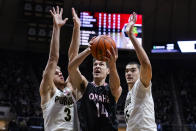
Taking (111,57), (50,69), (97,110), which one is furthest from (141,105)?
(50,69)

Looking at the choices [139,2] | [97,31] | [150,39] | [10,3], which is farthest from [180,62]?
[10,3]

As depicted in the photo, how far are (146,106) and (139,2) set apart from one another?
40.2 ft

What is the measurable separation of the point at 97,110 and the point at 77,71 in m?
0.48

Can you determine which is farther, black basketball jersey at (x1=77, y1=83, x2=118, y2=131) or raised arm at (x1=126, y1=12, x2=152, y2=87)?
raised arm at (x1=126, y1=12, x2=152, y2=87)

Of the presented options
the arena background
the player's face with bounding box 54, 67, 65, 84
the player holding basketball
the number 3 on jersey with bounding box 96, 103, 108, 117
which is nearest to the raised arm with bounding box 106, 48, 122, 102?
the number 3 on jersey with bounding box 96, 103, 108, 117

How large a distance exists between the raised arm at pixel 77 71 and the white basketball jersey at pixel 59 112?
0.44m

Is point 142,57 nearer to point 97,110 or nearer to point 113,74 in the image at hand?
point 113,74

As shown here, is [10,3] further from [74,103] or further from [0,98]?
[74,103]

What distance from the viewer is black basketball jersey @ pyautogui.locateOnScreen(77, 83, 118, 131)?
3.29 meters

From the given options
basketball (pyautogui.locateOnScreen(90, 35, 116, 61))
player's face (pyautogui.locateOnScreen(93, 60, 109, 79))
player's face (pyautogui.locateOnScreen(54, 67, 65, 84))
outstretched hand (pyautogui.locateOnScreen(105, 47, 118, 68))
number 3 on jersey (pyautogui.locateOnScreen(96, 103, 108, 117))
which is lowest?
number 3 on jersey (pyautogui.locateOnScreen(96, 103, 108, 117))

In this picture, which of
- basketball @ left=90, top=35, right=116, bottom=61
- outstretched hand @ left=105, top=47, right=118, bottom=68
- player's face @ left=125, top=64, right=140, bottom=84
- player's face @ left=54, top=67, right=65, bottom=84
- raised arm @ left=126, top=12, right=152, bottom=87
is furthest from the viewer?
player's face @ left=54, top=67, right=65, bottom=84

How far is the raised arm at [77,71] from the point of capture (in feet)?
11.3

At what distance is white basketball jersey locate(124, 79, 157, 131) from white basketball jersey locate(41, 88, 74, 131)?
71 centimetres

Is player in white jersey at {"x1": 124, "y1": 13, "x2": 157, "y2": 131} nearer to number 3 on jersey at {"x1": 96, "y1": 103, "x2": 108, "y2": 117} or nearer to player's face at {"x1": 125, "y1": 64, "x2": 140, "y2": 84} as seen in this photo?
player's face at {"x1": 125, "y1": 64, "x2": 140, "y2": 84}
